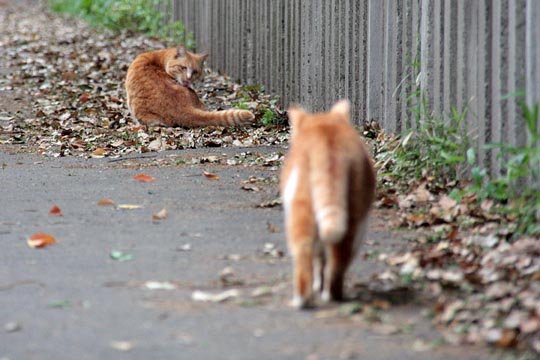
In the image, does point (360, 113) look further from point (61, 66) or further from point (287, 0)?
point (61, 66)

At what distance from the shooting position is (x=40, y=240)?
Answer: 637cm

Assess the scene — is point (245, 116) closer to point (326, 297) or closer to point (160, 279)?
point (160, 279)

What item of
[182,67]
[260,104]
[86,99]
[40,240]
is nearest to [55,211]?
[40,240]

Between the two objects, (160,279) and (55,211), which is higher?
(160,279)

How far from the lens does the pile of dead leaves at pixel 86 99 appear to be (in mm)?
10227

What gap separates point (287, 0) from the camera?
1161cm

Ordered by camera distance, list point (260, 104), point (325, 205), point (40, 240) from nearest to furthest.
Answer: point (325, 205) → point (40, 240) → point (260, 104)

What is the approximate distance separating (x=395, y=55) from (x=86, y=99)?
5.35 metres

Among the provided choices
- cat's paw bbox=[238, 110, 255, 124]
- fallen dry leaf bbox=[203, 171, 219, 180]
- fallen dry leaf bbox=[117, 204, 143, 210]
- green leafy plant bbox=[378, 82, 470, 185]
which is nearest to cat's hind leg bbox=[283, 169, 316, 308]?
green leafy plant bbox=[378, 82, 470, 185]

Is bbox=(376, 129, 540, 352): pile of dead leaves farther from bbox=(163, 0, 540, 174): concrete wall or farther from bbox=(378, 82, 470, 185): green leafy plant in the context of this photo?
bbox=(163, 0, 540, 174): concrete wall

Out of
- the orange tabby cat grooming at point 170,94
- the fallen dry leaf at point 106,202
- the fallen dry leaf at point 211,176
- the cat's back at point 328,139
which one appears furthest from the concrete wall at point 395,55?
the fallen dry leaf at point 106,202

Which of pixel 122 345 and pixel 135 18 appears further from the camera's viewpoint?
pixel 135 18

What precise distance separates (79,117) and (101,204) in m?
4.68

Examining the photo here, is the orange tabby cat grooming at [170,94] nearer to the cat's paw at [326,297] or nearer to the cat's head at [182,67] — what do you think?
the cat's head at [182,67]
